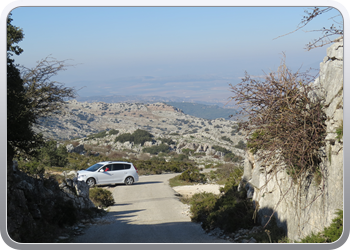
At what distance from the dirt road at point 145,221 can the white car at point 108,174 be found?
0.57 m

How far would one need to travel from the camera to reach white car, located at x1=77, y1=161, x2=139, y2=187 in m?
19.3

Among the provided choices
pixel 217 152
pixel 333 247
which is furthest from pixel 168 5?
pixel 217 152

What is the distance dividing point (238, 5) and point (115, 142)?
56504 mm

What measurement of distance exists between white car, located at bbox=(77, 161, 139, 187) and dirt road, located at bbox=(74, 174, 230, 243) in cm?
57

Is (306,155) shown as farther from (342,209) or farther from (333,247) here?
(333,247)

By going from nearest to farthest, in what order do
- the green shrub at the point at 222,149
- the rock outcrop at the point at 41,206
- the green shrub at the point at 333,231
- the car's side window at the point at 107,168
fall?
the green shrub at the point at 333,231 < the rock outcrop at the point at 41,206 < the car's side window at the point at 107,168 < the green shrub at the point at 222,149

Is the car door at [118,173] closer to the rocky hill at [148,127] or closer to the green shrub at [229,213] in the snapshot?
the green shrub at [229,213]

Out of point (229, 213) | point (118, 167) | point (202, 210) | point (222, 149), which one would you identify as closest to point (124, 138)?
point (222, 149)

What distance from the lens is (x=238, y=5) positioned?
541cm

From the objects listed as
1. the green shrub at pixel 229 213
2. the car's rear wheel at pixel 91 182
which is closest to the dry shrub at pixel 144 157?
the car's rear wheel at pixel 91 182

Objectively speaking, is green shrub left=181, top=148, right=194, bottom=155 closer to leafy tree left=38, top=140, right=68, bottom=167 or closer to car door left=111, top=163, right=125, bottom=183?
leafy tree left=38, top=140, right=68, bottom=167

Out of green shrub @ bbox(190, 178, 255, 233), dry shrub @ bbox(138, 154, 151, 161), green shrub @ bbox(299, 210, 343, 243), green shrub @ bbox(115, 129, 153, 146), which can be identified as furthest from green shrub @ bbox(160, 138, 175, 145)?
green shrub @ bbox(299, 210, 343, 243)

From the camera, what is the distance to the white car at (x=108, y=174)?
19281 millimetres

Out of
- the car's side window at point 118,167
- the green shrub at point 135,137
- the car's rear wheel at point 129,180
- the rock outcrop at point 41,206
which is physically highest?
the rock outcrop at point 41,206
